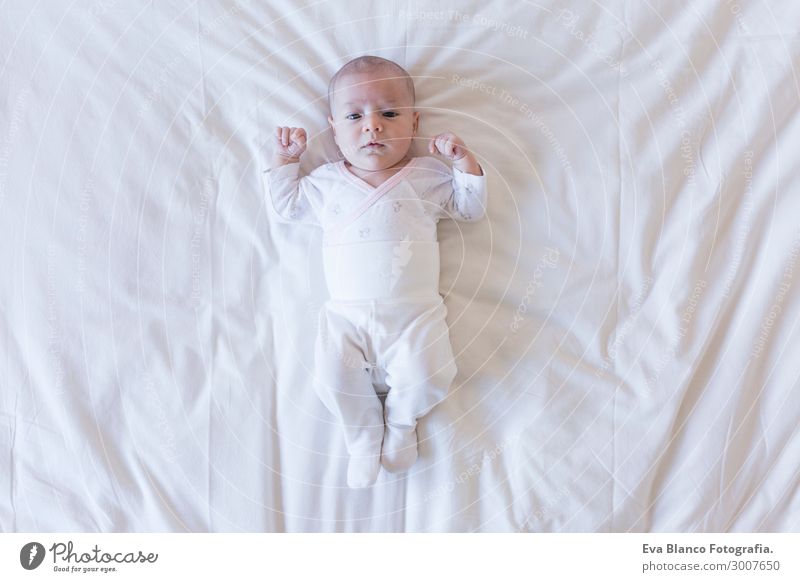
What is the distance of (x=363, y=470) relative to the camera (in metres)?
1.01

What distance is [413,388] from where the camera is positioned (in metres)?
1.00

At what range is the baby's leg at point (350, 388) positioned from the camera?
3.30ft

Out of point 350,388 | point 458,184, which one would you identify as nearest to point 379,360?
point 350,388

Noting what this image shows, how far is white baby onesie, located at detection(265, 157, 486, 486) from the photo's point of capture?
1.00 meters

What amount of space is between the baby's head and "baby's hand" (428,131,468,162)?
41mm

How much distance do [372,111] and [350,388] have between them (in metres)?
0.34

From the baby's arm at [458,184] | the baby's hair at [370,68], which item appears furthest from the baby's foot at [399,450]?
the baby's hair at [370,68]

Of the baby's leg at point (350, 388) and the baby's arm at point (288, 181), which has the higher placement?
the baby's arm at point (288, 181)

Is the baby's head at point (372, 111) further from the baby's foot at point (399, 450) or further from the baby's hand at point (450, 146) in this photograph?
the baby's foot at point (399, 450)

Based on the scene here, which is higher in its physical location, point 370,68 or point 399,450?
point 370,68

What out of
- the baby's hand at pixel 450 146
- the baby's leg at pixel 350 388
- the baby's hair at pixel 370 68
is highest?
the baby's hair at pixel 370 68

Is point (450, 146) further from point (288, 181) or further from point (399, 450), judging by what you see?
point (399, 450)
